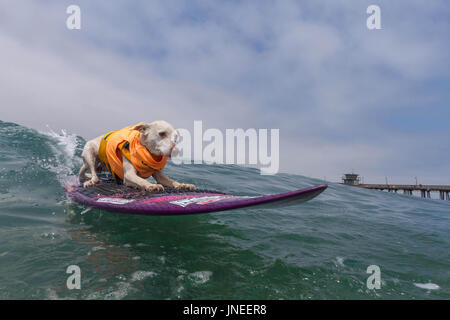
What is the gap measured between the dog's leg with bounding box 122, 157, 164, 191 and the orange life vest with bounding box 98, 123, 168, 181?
10cm

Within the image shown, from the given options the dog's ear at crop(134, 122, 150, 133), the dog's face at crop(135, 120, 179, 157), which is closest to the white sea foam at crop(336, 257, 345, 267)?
the dog's face at crop(135, 120, 179, 157)

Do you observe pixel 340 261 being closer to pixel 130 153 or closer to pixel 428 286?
pixel 428 286

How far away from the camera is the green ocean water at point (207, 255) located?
Answer: 231cm

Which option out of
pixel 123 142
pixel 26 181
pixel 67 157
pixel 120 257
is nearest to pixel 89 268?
pixel 120 257

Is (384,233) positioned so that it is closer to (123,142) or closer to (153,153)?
(153,153)

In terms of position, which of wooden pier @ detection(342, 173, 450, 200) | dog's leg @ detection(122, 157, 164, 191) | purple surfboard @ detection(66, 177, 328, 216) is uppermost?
dog's leg @ detection(122, 157, 164, 191)

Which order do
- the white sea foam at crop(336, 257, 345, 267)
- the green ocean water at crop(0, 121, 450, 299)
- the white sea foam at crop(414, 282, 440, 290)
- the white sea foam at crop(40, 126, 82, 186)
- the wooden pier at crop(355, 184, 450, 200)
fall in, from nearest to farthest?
the green ocean water at crop(0, 121, 450, 299) < the white sea foam at crop(414, 282, 440, 290) < the white sea foam at crop(336, 257, 345, 267) < the white sea foam at crop(40, 126, 82, 186) < the wooden pier at crop(355, 184, 450, 200)

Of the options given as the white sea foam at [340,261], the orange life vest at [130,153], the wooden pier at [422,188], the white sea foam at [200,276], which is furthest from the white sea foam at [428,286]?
the wooden pier at [422,188]

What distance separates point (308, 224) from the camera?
4973 millimetres

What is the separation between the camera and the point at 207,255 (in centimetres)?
306

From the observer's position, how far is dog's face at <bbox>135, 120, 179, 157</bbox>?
420 centimetres

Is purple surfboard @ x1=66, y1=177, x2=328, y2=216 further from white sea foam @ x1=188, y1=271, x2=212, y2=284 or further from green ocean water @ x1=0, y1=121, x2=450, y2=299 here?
white sea foam @ x1=188, y1=271, x2=212, y2=284

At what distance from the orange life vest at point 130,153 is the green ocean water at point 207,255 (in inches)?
36.8

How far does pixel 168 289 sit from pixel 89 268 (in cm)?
94
